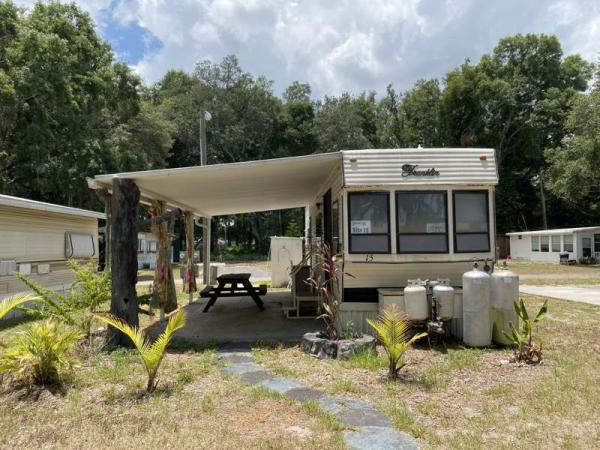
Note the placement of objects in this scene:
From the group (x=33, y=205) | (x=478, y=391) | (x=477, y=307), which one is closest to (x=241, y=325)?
(x=477, y=307)

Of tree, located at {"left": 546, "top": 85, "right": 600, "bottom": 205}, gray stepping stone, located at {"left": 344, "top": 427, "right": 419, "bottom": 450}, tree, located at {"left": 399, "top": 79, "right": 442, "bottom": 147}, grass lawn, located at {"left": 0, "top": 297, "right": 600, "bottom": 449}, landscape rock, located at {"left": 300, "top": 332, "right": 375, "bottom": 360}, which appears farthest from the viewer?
tree, located at {"left": 399, "top": 79, "right": 442, "bottom": 147}

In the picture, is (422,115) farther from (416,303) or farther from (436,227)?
(416,303)

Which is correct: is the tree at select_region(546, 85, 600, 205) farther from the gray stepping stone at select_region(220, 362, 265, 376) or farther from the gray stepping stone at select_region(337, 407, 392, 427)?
the gray stepping stone at select_region(337, 407, 392, 427)

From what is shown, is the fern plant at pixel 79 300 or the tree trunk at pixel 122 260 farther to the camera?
the tree trunk at pixel 122 260

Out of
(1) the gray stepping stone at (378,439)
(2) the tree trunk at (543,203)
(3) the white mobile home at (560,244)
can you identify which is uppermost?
(2) the tree trunk at (543,203)

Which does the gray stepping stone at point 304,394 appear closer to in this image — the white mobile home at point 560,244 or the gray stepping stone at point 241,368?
the gray stepping stone at point 241,368

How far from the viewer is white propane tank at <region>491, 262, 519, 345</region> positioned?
585cm

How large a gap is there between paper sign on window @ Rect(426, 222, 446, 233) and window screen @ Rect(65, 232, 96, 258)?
8191 mm

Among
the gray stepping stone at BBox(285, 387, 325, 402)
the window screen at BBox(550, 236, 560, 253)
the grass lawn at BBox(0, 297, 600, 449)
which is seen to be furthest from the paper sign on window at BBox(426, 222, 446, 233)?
the window screen at BBox(550, 236, 560, 253)

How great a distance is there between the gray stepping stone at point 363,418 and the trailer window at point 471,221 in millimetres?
3359

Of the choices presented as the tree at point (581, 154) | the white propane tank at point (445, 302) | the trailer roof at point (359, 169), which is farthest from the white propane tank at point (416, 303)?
the tree at point (581, 154)

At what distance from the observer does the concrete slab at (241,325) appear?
22.2 ft

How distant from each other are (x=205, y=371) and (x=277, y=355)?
1.02m

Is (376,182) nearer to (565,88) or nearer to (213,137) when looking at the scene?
(213,137)
